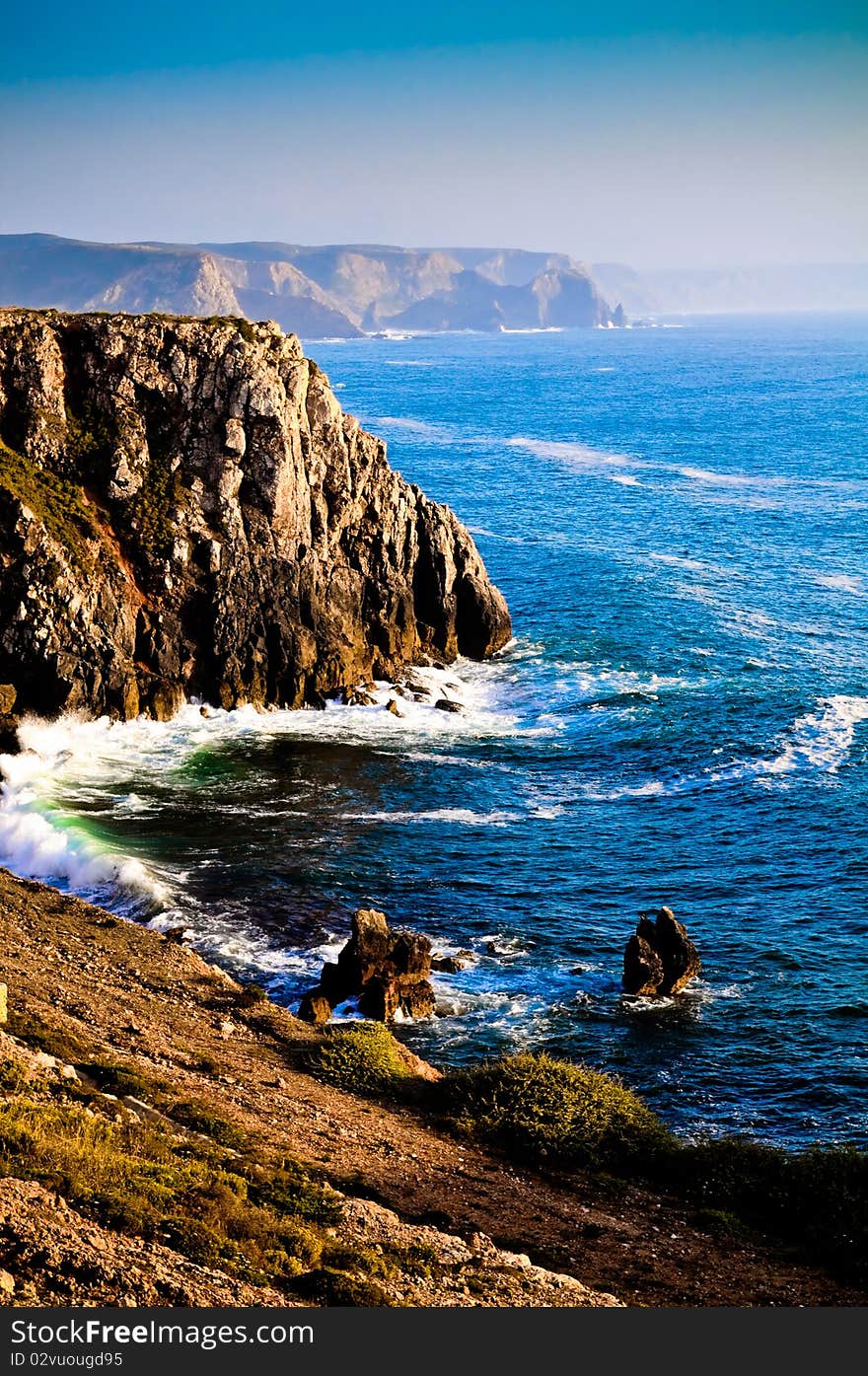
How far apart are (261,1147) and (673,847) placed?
92.6 feet

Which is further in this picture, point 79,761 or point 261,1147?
point 79,761

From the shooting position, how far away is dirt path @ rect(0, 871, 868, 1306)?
27.5m

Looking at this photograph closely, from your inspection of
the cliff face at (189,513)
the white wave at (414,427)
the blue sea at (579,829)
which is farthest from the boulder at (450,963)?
the white wave at (414,427)

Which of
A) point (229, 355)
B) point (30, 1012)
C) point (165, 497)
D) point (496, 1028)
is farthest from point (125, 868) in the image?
point (229, 355)

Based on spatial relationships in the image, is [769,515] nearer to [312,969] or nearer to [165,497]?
[165,497]

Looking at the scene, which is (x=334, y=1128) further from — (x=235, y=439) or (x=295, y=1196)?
(x=235, y=439)

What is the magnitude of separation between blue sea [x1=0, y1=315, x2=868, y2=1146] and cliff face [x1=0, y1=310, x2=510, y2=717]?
367 cm

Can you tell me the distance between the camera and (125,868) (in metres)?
48.8

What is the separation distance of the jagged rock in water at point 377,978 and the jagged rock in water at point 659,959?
7.20 m

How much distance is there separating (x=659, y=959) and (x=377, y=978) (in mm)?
10078

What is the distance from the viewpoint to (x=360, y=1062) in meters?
36.3

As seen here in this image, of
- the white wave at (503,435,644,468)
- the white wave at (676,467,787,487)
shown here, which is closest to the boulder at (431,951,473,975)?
the white wave at (676,467,787,487)

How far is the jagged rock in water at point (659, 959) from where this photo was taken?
41.8m

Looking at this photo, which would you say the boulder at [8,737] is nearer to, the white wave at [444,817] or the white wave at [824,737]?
the white wave at [444,817]
